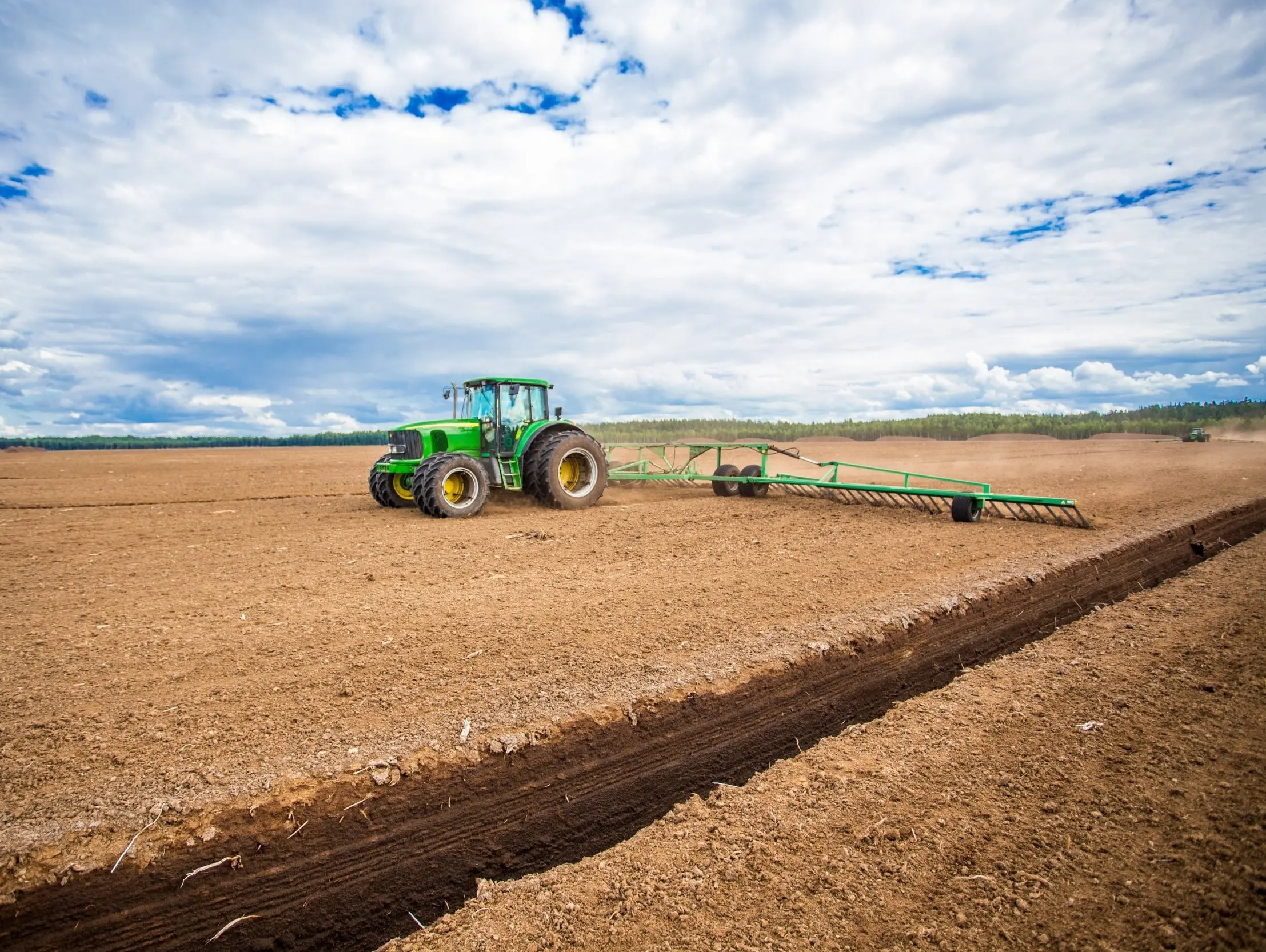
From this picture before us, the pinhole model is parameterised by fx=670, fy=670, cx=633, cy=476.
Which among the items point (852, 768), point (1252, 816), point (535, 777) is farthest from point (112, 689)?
point (1252, 816)

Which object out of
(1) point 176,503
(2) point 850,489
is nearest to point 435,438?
(1) point 176,503

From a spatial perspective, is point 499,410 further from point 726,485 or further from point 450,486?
point 726,485

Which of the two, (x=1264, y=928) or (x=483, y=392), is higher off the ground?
(x=483, y=392)

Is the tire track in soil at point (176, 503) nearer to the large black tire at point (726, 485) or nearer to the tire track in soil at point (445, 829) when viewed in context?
the large black tire at point (726, 485)

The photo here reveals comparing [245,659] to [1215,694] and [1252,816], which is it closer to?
[1252,816]

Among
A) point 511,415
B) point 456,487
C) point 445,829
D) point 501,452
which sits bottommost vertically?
point 445,829

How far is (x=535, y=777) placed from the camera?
347 cm

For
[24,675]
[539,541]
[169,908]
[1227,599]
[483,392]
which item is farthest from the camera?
[483,392]

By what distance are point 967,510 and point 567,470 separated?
673 centimetres

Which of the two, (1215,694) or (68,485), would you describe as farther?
(68,485)

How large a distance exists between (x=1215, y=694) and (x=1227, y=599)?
8.76ft

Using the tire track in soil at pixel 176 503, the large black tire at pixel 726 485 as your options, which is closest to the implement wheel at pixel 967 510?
the large black tire at pixel 726 485

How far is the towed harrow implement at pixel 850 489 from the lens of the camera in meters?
9.87

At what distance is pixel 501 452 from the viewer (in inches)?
469
